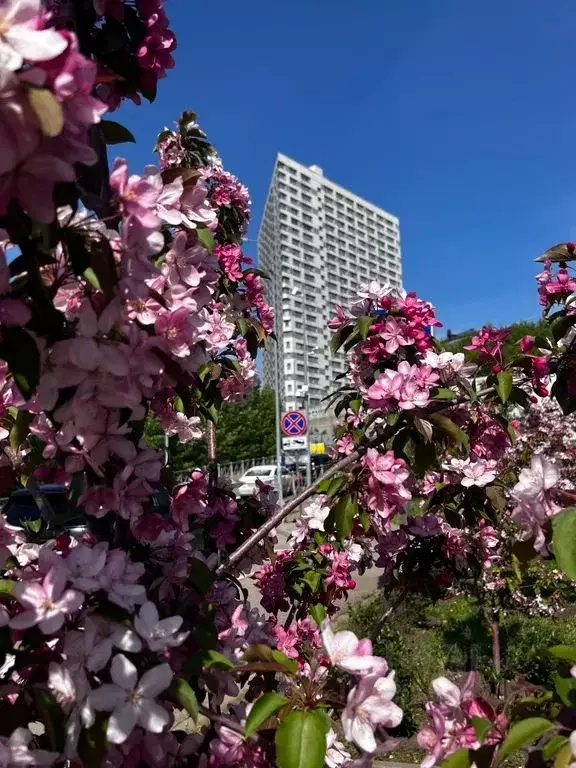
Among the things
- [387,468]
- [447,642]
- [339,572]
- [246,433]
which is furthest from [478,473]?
[246,433]

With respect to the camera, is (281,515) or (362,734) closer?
(362,734)

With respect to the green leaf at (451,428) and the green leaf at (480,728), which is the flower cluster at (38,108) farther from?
the green leaf at (451,428)

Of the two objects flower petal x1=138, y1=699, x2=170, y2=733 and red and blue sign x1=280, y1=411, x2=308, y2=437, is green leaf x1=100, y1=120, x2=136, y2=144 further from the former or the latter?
red and blue sign x1=280, y1=411, x2=308, y2=437

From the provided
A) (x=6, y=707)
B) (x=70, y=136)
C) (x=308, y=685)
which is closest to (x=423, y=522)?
(x=308, y=685)

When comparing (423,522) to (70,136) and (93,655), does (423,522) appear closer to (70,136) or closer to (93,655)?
(93,655)

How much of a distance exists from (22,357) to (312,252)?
83.3 m

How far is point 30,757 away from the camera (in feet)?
2.96

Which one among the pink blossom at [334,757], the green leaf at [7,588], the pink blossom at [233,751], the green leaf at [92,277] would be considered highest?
the green leaf at [92,277]

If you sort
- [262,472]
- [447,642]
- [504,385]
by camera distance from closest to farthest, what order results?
1. [504,385]
2. [447,642]
3. [262,472]

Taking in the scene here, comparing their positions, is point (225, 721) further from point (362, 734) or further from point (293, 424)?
point (293, 424)

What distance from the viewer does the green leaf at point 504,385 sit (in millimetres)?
1936

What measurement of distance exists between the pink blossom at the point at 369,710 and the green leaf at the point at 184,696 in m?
0.22

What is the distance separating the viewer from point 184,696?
908 mm

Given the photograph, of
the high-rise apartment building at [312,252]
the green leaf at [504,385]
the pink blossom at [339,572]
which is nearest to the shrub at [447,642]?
the pink blossom at [339,572]
